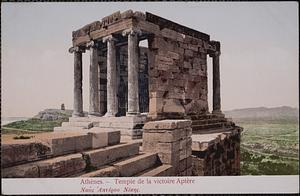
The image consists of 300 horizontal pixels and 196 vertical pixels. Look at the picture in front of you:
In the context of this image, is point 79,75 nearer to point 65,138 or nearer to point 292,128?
point 65,138

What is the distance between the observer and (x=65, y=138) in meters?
4.26

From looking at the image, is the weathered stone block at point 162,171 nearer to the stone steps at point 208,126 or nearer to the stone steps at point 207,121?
the stone steps at point 208,126

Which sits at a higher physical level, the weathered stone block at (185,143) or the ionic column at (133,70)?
the ionic column at (133,70)

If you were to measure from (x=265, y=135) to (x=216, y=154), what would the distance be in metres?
1.78

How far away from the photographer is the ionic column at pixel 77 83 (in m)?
10.5

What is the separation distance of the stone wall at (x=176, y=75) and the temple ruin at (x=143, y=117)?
34 mm

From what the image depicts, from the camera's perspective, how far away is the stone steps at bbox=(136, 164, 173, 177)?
4897 mm

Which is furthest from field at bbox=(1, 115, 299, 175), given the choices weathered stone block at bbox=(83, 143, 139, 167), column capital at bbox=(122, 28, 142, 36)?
column capital at bbox=(122, 28, 142, 36)

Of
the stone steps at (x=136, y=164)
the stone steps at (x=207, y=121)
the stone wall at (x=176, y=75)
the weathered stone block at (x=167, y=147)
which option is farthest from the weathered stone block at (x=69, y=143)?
the stone steps at (x=207, y=121)

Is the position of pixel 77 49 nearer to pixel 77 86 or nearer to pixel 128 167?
pixel 77 86

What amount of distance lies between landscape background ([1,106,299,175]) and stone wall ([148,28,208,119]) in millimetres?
1888

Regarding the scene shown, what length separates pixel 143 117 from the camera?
841 centimetres

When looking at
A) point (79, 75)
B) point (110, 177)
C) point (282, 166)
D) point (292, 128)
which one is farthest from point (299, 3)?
point (79, 75)

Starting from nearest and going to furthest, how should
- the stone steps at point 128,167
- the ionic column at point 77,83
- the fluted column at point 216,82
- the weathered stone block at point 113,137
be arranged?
the stone steps at point 128,167
the weathered stone block at point 113,137
the ionic column at point 77,83
the fluted column at point 216,82
